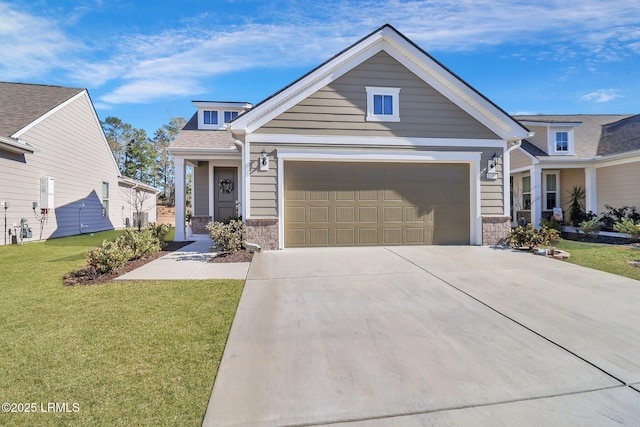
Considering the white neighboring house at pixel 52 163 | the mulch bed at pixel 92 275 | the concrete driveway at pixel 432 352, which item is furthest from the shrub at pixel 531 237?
the white neighboring house at pixel 52 163

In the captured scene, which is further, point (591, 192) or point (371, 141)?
point (591, 192)

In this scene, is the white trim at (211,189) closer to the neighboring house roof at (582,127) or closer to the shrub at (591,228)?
the neighboring house roof at (582,127)

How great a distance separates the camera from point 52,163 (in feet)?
Result: 40.9

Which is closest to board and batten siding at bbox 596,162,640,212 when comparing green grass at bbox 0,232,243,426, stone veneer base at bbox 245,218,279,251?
stone veneer base at bbox 245,218,279,251

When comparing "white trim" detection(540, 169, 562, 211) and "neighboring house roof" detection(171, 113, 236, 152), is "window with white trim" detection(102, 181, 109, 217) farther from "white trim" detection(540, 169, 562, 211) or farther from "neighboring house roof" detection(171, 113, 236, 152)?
"white trim" detection(540, 169, 562, 211)

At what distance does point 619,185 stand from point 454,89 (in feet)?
31.2

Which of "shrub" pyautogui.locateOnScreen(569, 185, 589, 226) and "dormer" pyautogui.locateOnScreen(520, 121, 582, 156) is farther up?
"dormer" pyautogui.locateOnScreen(520, 121, 582, 156)

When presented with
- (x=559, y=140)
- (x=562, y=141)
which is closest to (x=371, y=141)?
(x=559, y=140)

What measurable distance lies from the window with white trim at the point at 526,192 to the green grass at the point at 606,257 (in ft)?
17.5

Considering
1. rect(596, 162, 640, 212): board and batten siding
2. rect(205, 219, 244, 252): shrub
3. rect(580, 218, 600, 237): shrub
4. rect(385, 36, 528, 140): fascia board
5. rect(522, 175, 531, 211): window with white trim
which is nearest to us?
rect(205, 219, 244, 252): shrub

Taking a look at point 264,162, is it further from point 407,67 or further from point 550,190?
point 550,190

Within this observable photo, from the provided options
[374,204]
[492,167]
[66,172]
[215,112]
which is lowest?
[374,204]

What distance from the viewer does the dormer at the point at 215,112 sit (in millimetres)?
13156

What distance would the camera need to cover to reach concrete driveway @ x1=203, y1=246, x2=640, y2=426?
2062 millimetres
